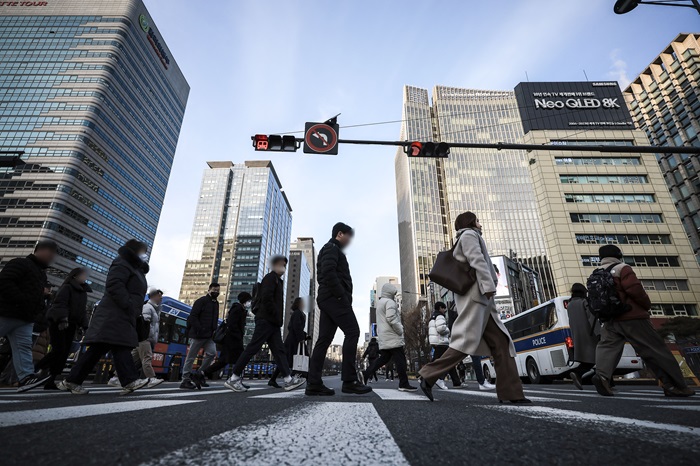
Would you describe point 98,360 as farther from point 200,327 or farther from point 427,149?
point 427,149

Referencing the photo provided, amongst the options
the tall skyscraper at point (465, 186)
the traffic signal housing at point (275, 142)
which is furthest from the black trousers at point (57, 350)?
the tall skyscraper at point (465, 186)

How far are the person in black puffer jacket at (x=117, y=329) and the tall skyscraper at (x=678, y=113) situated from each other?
6111cm

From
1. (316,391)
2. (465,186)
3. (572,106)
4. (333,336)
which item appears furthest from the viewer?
(465,186)

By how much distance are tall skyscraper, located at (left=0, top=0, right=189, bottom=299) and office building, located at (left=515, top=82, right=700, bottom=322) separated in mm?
74600

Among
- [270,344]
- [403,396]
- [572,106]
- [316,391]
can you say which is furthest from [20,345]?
[572,106]

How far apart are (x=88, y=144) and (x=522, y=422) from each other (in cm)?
8520

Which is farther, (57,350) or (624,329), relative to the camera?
(57,350)

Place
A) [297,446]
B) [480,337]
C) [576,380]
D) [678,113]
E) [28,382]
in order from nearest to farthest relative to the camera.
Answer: [297,446]
[480,337]
[28,382]
[576,380]
[678,113]

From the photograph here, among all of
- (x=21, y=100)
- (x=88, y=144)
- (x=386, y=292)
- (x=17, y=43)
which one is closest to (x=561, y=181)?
(x=386, y=292)

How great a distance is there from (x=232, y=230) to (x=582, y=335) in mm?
121408

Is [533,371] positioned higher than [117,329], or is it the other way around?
[117,329]

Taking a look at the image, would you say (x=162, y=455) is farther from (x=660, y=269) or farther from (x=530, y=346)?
(x=660, y=269)

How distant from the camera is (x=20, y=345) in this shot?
4266mm

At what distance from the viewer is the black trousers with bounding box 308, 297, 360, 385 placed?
3822mm
